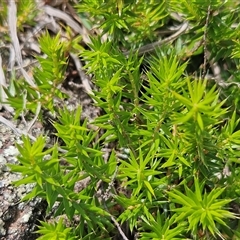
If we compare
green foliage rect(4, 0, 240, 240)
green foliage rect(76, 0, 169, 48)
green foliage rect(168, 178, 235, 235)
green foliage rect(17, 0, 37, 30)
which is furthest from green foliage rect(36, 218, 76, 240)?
green foliage rect(17, 0, 37, 30)

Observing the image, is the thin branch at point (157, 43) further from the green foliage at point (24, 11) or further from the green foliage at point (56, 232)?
the green foliage at point (56, 232)

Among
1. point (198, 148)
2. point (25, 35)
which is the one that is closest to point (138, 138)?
point (198, 148)

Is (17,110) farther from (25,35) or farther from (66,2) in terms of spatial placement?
(66,2)

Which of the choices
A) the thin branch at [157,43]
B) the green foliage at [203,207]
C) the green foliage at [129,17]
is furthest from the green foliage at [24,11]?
the green foliage at [203,207]

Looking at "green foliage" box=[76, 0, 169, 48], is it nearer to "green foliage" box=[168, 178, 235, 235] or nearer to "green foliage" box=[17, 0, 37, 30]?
"green foliage" box=[17, 0, 37, 30]

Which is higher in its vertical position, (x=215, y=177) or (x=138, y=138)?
(x=138, y=138)

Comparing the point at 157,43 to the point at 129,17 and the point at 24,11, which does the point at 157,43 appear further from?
the point at 24,11

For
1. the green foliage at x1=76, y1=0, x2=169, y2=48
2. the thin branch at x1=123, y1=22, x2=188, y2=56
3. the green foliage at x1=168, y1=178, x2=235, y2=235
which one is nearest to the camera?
the green foliage at x1=168, y1=178, x2=235, y2=235

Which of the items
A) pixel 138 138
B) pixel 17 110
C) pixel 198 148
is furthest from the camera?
pixel 17 110
